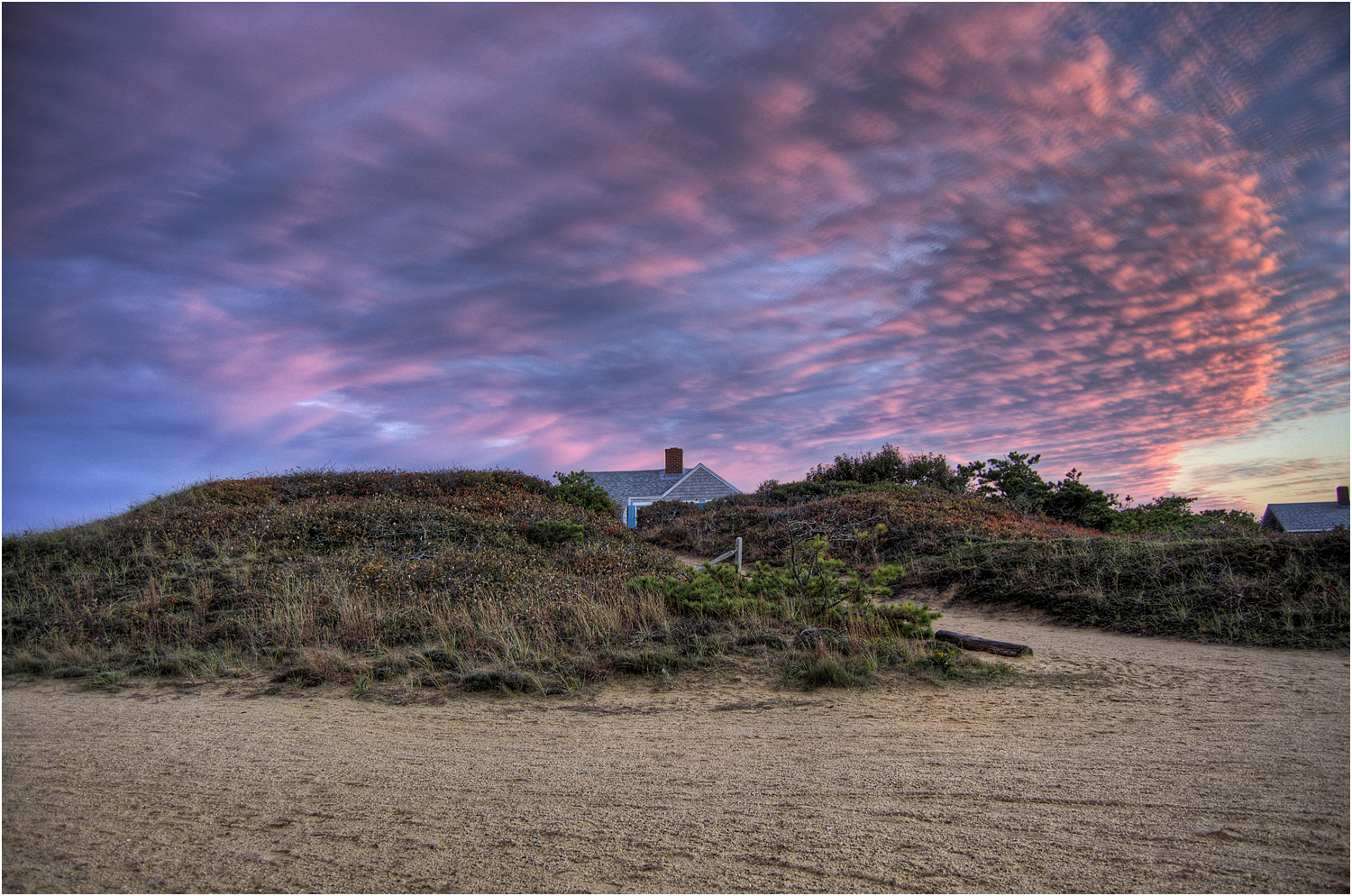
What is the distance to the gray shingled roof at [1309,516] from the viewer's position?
32688mm

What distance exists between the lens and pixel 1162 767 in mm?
4672

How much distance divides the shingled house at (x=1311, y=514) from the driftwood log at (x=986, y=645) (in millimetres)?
33473

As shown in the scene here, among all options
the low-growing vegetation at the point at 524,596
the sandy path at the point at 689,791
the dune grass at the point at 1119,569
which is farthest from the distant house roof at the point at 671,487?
the sandy path at the point at 689,791

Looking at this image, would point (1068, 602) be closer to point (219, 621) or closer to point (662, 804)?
point (662, 804)

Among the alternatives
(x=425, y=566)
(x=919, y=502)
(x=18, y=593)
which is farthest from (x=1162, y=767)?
(x=919, y=502)

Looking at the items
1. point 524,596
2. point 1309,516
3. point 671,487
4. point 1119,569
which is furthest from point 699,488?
point 1309,516

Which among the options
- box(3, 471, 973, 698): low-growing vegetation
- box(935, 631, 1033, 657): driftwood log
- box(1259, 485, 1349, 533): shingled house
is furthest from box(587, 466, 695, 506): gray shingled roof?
box(1259, 485, 1349, 533): shingled house

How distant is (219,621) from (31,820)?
16.6 ft

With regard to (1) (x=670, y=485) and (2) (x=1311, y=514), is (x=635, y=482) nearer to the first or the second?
(1) (x=670, y=485)

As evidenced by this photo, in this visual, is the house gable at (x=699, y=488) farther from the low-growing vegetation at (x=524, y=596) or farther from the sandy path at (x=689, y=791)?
the sandy path at (x=689, y=791)

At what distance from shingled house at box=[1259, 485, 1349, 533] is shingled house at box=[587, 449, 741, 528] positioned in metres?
26.2

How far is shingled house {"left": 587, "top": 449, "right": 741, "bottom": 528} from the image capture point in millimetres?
35000

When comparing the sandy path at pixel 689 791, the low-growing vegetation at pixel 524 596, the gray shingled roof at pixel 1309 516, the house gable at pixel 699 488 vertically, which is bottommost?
the sandy path at pixel 689 791

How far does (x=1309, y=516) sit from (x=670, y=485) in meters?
31.4
